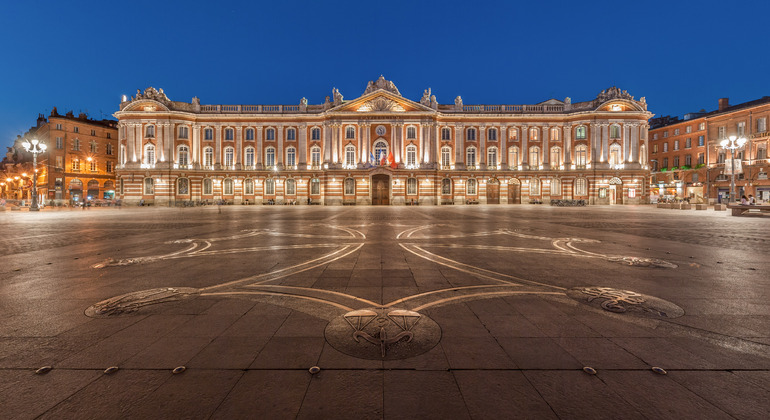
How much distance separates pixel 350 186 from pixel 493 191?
19.4m

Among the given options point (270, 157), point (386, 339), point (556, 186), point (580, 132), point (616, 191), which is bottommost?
point (386, 339)

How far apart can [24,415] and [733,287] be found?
27.4 feet

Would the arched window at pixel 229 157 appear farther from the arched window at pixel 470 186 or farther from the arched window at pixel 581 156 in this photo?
the arched window at pixel 581 156

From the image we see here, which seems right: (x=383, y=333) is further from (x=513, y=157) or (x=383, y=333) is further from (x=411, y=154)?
(x=513, y=157)

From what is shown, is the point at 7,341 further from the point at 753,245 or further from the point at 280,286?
the point at 753,245

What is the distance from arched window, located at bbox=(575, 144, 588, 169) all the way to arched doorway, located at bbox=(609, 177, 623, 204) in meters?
4.18

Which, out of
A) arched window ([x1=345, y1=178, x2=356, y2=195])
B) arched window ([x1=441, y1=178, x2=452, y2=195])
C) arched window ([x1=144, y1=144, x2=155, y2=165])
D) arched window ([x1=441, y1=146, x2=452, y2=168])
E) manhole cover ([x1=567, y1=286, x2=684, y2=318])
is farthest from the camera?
arched window ([x1=441, y1=178, x2=452, y2=195])

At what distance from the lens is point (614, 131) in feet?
142

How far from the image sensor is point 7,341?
3301 mm

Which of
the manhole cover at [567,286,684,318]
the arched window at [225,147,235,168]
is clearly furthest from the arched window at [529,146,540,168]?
the manhole cover at [567,286,684,318]

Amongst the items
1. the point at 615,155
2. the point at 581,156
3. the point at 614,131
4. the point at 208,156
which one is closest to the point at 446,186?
the point at 581,156

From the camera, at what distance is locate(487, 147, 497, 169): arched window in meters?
44.7

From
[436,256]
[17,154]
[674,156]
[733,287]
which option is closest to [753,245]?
[733,287]

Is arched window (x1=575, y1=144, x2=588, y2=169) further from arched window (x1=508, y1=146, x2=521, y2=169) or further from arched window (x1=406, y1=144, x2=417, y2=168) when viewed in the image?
arched window (x1=406, y1=144, x2=417, y2=168)
